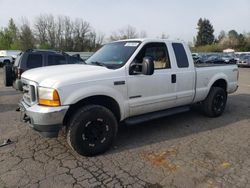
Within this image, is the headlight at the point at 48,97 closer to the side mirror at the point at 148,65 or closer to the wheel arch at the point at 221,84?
the side mirror at the point at 148,65

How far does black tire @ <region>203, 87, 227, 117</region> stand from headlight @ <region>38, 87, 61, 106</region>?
12.9ft

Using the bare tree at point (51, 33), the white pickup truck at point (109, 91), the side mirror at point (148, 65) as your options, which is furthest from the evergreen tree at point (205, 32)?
the side mirror at point (148, 65)

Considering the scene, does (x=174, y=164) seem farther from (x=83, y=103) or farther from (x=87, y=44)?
(x=87, y=44)

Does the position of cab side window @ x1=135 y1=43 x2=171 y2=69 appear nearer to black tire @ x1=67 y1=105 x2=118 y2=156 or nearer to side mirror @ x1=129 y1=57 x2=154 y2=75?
side mirror @ x1=129 y1=57 x2=154 y2=75

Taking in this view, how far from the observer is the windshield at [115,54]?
4253mm

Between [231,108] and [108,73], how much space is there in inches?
190

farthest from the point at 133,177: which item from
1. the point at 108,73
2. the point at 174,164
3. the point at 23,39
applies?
the point at 23,39

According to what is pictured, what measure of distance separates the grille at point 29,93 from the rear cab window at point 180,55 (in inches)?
113

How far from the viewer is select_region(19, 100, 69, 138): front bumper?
3.36 metres

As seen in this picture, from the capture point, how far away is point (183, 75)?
4953mm

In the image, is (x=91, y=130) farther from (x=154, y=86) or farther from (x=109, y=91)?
(x=154, y=86)

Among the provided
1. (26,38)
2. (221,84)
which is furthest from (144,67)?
(26,38)

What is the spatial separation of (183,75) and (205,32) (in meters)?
87.0

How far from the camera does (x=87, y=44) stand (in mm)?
Result: 62562
